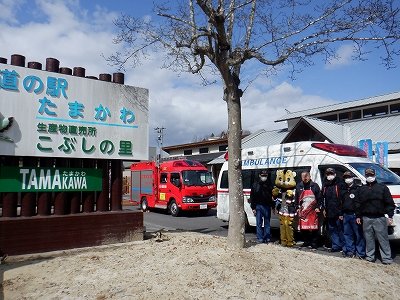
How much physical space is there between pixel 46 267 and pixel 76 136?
2824 mm

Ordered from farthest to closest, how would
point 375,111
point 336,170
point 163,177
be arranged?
point 375,111 → point 163,177 → point 336,170

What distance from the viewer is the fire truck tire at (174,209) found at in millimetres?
17788

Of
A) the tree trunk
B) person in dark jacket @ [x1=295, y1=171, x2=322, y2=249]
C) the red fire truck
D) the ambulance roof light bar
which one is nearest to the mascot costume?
person in dark jacket @ [x1=295, y1=171, x2=322, y2=249]

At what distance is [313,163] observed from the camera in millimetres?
9703

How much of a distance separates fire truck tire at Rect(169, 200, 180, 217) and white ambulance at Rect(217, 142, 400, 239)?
588cm

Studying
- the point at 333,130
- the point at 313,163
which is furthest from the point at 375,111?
the point at 313,163

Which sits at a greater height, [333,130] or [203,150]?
[203,150]

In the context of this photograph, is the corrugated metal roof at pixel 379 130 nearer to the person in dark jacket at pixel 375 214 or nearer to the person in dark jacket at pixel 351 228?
the person in dark jacket at pixel 351 228

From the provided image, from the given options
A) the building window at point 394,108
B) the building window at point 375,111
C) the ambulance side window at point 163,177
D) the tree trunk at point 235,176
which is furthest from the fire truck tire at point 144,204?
the building window at point 394,108

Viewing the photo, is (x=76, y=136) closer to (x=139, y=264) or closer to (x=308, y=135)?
(x=139, y=264)

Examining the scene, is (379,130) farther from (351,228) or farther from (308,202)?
(351,228)

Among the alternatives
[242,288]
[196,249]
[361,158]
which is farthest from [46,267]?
[361,158]

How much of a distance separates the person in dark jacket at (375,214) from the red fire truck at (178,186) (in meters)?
10.3

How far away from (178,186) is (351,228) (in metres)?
10.5
